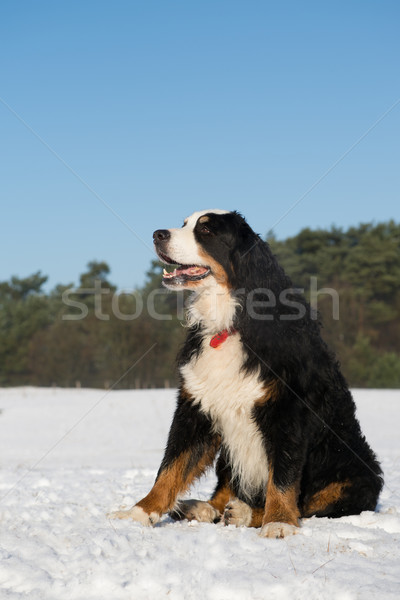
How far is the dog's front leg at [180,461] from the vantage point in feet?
13.2

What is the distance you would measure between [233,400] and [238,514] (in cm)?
79

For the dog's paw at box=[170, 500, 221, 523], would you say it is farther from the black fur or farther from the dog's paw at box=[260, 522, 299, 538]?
the dog's paw at box=[260, 522, 299, 538]

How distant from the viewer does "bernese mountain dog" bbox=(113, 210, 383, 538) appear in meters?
3.98

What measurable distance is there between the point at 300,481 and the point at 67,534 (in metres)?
1.56

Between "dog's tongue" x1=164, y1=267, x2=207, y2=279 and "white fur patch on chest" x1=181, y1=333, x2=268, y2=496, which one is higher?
"dog's tongue" x1=164, y1=267, x2=207, y2=279

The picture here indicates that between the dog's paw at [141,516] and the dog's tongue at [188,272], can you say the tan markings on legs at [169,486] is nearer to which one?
the dog's paw at [141,516]

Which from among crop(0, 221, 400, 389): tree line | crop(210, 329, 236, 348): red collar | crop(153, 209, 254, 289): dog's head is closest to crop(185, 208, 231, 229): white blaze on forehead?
crop(153, 209, 254, 289): dog's head

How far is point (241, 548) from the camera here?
333 cm

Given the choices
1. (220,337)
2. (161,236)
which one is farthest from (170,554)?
(161,236)

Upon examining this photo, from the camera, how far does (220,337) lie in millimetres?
4332

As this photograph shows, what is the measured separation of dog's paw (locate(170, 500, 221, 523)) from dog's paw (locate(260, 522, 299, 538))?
67cm

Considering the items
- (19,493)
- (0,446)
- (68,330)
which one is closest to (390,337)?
(68,330)

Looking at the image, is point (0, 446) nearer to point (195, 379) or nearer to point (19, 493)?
point (19, 493)

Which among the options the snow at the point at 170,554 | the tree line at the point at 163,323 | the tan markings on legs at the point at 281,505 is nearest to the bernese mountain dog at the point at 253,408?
the tan markings on legs at the point at 281,505
